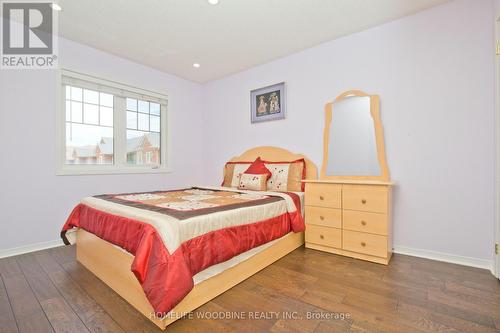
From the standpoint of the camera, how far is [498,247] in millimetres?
1893

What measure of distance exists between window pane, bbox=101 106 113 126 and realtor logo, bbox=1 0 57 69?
72 cm

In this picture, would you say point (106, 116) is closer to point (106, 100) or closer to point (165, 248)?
point (106, 100)

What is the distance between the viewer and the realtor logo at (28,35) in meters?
2.36

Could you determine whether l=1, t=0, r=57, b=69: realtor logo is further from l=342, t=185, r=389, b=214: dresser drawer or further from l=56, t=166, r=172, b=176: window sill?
l=342, t=185, r=389, b=214: dresser drawer

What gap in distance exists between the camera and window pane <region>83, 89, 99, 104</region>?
316cm

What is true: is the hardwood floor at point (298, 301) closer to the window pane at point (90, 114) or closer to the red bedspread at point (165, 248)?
the red bedspread at point (165, 248)

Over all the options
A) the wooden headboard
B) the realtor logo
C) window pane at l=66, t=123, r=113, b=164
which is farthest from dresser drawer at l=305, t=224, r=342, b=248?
the realtor logo

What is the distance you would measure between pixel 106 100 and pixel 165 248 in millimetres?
2901

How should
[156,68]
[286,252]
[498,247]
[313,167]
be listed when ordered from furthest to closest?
1. [156,68]
2. [313,167]
3. [286,252]
4. [498,247]

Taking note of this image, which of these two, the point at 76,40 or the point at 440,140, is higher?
the point at 76,40

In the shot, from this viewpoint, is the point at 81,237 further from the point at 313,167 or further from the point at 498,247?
the point at 498,247

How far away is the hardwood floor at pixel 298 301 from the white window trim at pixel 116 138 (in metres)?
1.22

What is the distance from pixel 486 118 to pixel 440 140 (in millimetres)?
364

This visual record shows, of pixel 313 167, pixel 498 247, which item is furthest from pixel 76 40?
pixel 498 247
